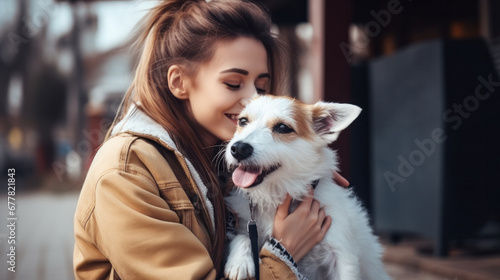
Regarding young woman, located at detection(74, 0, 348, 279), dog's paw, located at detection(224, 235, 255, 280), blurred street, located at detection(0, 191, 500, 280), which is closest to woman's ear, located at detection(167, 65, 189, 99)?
young woman, located at detection(74, 0, 348, 279)

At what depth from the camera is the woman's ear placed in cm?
229

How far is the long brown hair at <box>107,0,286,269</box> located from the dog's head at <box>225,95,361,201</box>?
0.62ft

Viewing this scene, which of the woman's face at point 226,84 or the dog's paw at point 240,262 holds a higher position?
the woman's face at point 226,84

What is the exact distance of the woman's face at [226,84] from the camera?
2.21m

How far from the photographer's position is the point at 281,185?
2.16 meters

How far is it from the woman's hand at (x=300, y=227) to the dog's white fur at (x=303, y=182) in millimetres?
37

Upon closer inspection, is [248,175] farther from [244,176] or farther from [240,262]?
[240,262]

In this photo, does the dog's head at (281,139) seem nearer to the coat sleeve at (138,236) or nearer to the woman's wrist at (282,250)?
the woman's wrist at (282,250)

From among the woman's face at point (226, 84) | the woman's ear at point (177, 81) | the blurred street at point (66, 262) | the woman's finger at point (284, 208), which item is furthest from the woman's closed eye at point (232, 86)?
the blurred street at point (66, 262)

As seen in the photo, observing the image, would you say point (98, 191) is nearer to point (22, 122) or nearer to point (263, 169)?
point (263, 169)

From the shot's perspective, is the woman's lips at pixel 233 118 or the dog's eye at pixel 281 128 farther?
the woman's lips at pixel 233 118

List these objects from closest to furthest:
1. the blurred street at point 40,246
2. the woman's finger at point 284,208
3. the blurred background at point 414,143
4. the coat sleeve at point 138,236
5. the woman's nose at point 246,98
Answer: the coat sleeve at point 138,236 < the woman's finger at point 284,208 < the woman's nose at point 246,98 < the blurred background at point 414,143 < the blurred street at point 40,246

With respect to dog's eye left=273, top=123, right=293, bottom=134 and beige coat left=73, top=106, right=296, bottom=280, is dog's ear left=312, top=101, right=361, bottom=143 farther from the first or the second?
beige coat left=73, top=106, right=296, bottom=280

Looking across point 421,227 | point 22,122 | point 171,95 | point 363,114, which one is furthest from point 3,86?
point 171,95
